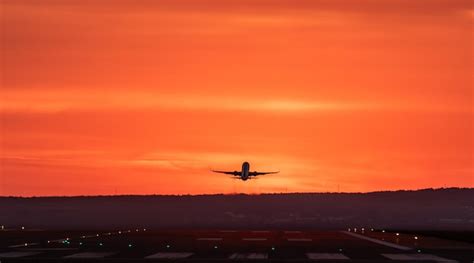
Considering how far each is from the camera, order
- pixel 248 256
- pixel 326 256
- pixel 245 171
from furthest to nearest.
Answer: pixel 245 171
pixel 326 256
pixel 248 256

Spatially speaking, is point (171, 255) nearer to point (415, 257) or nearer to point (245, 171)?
point (415, 257)

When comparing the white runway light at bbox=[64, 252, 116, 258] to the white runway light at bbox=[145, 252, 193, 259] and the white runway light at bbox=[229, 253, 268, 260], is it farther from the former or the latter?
the white runway light at bbox=[229, 253, 268, 260]

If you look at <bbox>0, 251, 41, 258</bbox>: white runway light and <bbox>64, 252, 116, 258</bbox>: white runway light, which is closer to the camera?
<bbox>0, 251, 41, 258</bbox>: white runway light

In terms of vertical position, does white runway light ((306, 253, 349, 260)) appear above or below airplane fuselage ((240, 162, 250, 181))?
below

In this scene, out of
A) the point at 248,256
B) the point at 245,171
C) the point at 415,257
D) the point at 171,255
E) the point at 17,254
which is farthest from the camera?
the point at 245,171

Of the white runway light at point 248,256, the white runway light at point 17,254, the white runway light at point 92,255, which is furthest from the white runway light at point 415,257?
the white runway light at point 17,254

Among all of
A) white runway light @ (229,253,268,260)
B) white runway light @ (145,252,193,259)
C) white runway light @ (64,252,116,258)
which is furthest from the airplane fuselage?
white runway light @ (229,253,268,260)

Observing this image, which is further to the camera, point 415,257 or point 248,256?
point 415,257

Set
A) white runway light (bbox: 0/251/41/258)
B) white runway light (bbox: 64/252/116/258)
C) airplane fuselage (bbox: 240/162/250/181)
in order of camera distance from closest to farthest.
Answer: white runway light (bbox: 0/251/41/258)
white runway light (bbox: 64/252/116/258)
airplane fuselage (bbox: 240/162/250/181)

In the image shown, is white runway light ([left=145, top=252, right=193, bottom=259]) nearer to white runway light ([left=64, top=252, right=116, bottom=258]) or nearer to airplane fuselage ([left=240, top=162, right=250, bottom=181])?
white runway light ([left=64, top=252, right=116, bottom=258])

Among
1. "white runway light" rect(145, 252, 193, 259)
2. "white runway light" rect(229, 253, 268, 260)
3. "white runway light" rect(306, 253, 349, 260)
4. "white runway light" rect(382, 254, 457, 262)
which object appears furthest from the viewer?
"white runway light" rect(145, 252, 193, 259)

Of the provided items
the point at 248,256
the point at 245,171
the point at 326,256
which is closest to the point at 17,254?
the point at 248,256

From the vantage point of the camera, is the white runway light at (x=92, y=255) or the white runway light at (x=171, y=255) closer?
the white runway light at (x=171, y=255)

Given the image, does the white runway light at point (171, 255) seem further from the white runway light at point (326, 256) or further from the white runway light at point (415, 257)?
the white runway light at point (415, 257)
